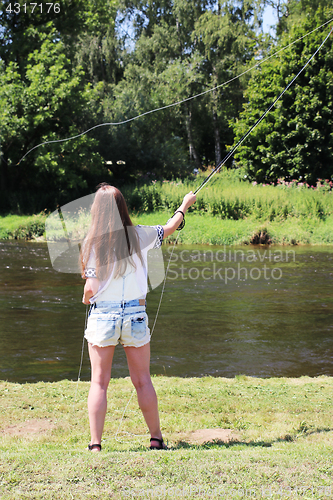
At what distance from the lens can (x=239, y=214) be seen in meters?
21.8

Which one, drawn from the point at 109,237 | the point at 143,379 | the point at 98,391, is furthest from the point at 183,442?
the point at 109,237

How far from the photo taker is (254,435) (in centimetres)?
397

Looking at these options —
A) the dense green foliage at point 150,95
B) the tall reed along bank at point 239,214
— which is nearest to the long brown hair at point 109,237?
the tall reed along bank at point 239,214

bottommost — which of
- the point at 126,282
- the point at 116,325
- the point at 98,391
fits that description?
the point at 98,391

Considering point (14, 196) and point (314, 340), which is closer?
point (314, 340)

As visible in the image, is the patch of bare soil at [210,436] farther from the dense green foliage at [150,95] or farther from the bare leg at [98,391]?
the dense green foliage at [150,95]

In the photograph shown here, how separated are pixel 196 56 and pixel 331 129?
14.7 meters

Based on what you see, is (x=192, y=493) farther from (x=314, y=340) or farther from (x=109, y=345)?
(x=314, y=340)

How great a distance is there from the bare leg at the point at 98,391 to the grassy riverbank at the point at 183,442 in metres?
0.20

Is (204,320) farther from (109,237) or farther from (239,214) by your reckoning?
(239,214)

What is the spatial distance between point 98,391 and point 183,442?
35.4 inches

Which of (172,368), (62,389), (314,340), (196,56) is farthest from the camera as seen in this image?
(196,56)

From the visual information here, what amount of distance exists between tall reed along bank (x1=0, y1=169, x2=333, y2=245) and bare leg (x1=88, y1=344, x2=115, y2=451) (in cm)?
1609

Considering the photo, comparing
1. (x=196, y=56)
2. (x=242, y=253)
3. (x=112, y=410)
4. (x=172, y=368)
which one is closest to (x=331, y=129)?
(x=242, y=253)
